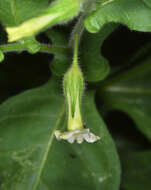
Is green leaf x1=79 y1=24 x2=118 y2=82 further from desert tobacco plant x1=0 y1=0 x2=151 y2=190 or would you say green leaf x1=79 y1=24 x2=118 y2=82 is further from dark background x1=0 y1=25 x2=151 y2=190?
dark background x1=0 y1=25 x2=151 y2=190

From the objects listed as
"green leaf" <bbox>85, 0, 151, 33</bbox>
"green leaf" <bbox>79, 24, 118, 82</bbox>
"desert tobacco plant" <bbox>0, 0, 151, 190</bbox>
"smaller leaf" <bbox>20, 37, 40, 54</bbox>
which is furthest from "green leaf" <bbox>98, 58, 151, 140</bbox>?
"smaller leaf" <bbox>20, 37, 40, 54</bbox>

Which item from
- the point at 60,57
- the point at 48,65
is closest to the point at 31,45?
the point at 60,57

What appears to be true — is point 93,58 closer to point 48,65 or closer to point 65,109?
point 65,109

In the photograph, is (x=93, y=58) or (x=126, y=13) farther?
(x=93, y=58)

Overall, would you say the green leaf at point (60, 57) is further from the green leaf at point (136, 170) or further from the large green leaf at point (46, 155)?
the green leaf at point (136, 170)

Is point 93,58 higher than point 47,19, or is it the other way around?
point 47,19

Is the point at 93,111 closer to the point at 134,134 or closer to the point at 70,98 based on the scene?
the point at 70,98
